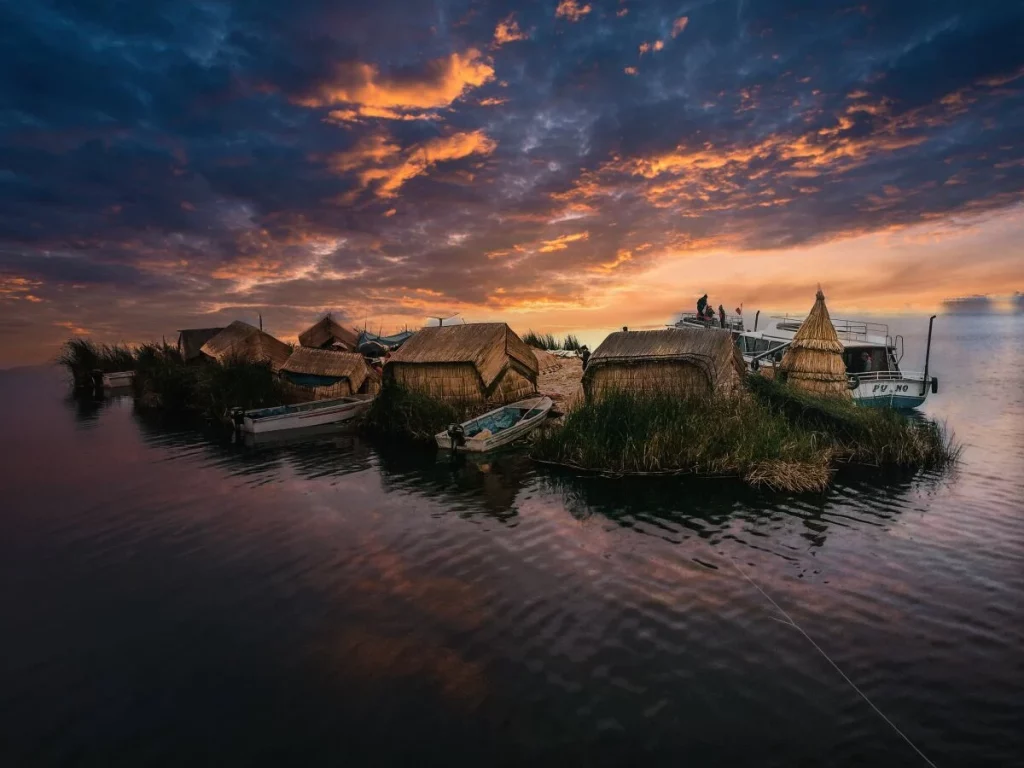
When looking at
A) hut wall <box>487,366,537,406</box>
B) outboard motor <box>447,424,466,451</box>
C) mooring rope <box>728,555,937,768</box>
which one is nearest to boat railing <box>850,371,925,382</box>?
hut wall <box>487,366,537,406</box>

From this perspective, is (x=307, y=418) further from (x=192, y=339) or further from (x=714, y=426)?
(x=192, y=339)

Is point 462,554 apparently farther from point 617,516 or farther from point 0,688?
point 0,688

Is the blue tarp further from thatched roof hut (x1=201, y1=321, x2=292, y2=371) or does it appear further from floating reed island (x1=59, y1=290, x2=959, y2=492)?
floating reed island (x1=59, y1=290, x2=959, y2=492)

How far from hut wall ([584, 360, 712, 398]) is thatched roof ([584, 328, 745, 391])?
0.10 metres

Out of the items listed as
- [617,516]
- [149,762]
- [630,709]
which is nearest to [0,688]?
[149,762]

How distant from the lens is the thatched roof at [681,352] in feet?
68.2

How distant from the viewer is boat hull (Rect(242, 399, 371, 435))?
26984 mm

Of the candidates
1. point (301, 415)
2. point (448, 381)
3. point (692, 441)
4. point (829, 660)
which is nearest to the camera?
point (829, 660)

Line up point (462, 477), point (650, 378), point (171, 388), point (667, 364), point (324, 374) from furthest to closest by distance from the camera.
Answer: point (171, 388) < point (324, 374) < point (650, 378) < point (667, 364) < point (462, 477)

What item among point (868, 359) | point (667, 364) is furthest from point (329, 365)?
point (868, 359)

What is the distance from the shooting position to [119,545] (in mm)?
13273

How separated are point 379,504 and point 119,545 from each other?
5920 millimetres

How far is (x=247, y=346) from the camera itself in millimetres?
39406

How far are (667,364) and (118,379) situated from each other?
51.1 meters
